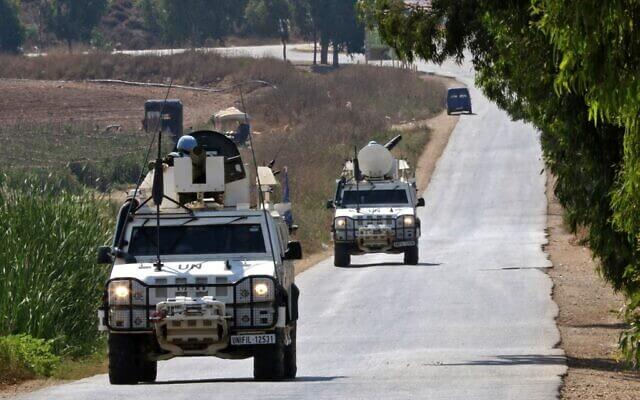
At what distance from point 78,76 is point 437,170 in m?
40.2

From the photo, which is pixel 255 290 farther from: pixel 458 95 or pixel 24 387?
pixel 458 95

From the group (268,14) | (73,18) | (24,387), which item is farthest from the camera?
(268,14)

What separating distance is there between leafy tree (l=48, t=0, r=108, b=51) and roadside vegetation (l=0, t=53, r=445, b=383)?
32.5 metres

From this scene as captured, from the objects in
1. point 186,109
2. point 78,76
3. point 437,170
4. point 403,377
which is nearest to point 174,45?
point 78,76

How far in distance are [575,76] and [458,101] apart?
300 ft

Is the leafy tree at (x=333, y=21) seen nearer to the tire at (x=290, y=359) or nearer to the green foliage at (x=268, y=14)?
the green foliage at (x=268, y=14)

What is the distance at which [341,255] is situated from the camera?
40.9m

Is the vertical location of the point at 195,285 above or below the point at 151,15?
above

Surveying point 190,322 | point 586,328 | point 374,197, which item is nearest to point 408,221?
point 374,197

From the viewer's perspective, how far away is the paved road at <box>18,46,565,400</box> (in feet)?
51.5

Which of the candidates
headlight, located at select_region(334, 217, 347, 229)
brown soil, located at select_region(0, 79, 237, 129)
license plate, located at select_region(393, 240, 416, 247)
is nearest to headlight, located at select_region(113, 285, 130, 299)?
headlight, located at select_region(334, 217, 347, 229)

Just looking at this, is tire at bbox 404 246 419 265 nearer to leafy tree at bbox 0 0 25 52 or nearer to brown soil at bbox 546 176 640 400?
brown soil at bbox 546 176 640 400

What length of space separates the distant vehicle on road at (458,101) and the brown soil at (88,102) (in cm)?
1516

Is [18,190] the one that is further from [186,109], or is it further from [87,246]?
[186,109]
